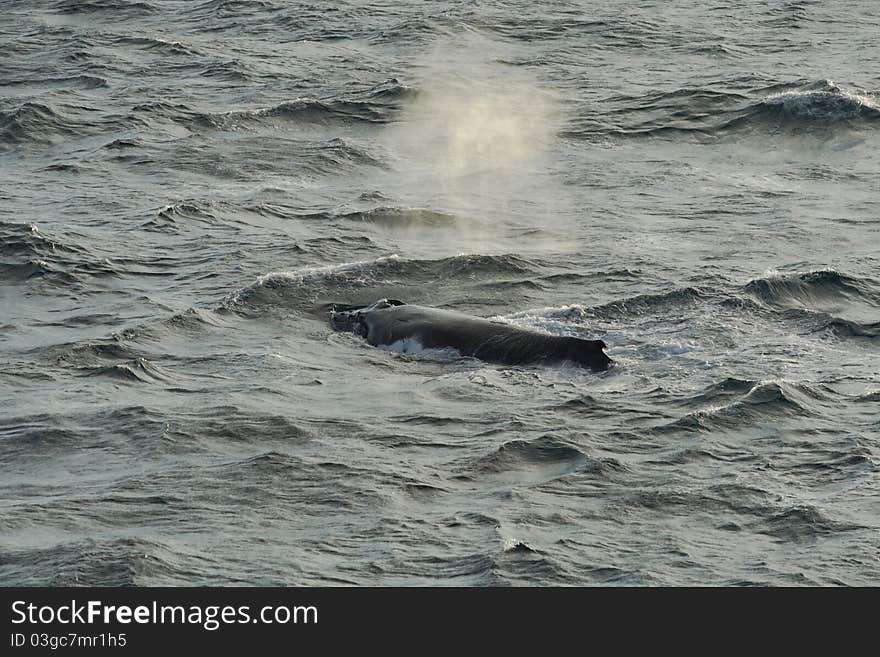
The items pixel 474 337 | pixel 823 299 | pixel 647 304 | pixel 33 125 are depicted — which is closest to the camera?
pixel 474 337

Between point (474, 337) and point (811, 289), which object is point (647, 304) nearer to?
point (811, 289)

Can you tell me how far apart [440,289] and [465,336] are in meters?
4.45

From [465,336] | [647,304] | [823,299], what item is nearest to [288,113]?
[647,304]

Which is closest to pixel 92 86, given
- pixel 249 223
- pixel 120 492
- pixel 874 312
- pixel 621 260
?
pixel 249 223

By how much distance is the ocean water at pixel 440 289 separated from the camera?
21.3 m

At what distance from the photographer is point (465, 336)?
28.4 meters

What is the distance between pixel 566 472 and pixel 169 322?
9414mm

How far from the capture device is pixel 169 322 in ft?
99.2

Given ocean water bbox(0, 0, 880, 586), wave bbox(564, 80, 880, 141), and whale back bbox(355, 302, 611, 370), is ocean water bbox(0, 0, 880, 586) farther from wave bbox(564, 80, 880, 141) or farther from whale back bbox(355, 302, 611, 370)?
whale back bbox(355, 302, 611, 370)

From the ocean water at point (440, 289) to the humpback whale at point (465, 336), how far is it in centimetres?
34

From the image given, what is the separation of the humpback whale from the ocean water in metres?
0.34

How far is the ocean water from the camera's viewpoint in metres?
21.3

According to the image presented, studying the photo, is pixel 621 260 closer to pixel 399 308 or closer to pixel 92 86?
pixel 399 308

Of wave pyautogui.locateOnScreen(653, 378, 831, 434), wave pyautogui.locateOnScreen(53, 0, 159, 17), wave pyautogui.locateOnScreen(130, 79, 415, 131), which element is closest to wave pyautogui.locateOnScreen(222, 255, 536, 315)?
wave pyautogui.locateOnScreen(653, 378, 831, 434)
